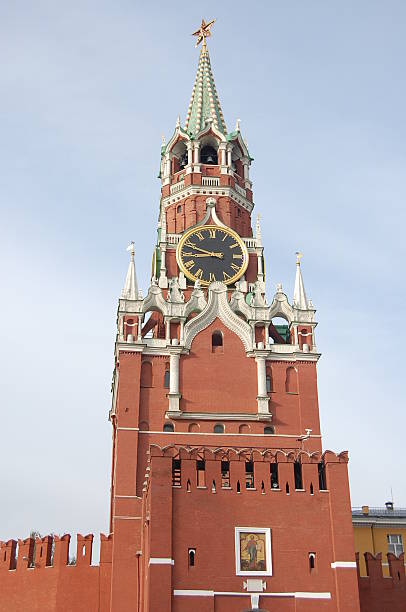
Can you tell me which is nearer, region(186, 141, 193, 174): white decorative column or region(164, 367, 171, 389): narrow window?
region(164, 367, 171, 389): narrow window

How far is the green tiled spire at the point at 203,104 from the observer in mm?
47656

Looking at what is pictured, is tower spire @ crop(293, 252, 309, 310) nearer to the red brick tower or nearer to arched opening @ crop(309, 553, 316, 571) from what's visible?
the red brick tower

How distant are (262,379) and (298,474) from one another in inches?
283

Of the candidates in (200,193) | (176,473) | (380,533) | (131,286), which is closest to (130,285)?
(131,286)

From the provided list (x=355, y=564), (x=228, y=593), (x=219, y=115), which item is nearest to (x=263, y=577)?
(x=228, y=593)

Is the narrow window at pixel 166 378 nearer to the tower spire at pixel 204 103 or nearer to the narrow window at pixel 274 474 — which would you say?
the narrow window at pixel 274 474

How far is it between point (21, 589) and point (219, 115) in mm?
Answer: 25528

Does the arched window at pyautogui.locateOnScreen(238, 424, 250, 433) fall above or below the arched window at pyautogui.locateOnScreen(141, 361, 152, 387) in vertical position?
below

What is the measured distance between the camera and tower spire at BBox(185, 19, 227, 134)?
47.7 metres

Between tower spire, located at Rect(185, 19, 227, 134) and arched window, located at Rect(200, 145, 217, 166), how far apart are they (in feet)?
3.32

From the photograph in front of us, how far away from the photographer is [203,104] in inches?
Result: 1923

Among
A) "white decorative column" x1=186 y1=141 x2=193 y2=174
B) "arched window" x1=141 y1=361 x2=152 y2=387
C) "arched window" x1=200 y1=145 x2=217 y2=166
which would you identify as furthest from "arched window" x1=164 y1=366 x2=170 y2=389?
"arched window" x1=200 y1=145 x2=217 y2=166

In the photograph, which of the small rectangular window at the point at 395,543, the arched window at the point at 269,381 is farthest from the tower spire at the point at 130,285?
the small rectangular window at the point at 395,543

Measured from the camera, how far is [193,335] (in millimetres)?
39188
